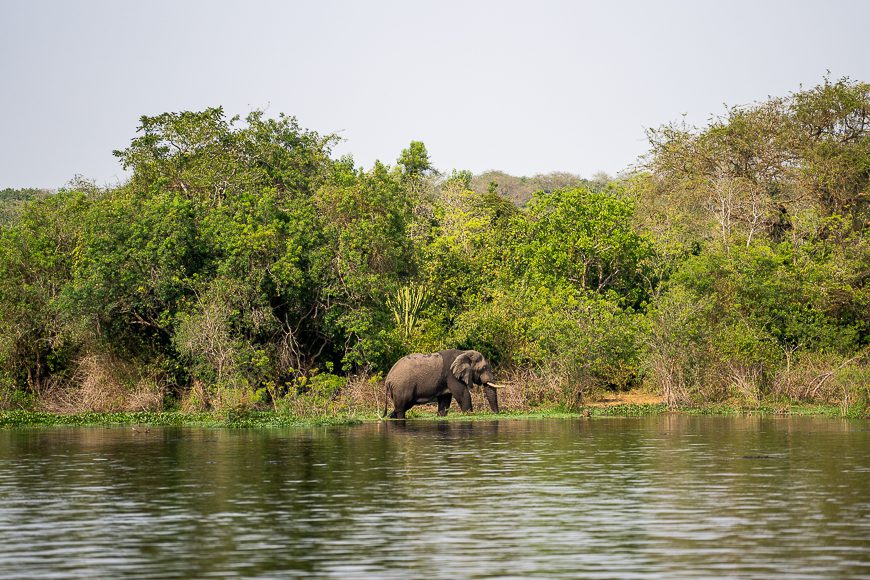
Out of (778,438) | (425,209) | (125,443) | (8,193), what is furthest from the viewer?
(8,193)

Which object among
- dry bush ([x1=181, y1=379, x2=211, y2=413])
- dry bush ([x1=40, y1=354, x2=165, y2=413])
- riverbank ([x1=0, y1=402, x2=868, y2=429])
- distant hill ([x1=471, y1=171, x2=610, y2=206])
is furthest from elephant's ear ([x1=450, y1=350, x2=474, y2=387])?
distant hill ([x1=471, y1=171, x2=610, y2=206])

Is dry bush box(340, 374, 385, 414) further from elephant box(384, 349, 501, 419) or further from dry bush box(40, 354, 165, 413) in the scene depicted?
dry bush box(40, 354, 165, 413)

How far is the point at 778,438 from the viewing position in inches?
1225

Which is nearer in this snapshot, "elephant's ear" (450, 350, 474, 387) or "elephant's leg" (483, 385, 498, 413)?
"elephant's ear" (450, 350, 474, 387)

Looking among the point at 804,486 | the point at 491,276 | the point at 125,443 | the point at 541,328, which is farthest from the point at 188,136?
the point at 804,486

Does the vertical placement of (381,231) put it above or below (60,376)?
above

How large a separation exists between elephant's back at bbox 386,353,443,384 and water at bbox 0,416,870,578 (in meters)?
8.95

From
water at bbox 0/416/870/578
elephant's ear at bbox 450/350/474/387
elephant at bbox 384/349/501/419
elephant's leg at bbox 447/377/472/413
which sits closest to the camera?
water at bbox 0/416/870/578

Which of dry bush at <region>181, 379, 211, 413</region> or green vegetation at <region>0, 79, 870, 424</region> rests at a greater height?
green vegetation at <region>0, 79, 870, 424</region>

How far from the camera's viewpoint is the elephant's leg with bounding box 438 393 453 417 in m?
43.6

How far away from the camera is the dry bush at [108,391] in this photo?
4512 cm

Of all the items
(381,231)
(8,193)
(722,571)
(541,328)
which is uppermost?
(8,193)

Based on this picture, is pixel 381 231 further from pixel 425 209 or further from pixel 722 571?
pixel 722 571

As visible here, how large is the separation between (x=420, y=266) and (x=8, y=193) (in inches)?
2843
